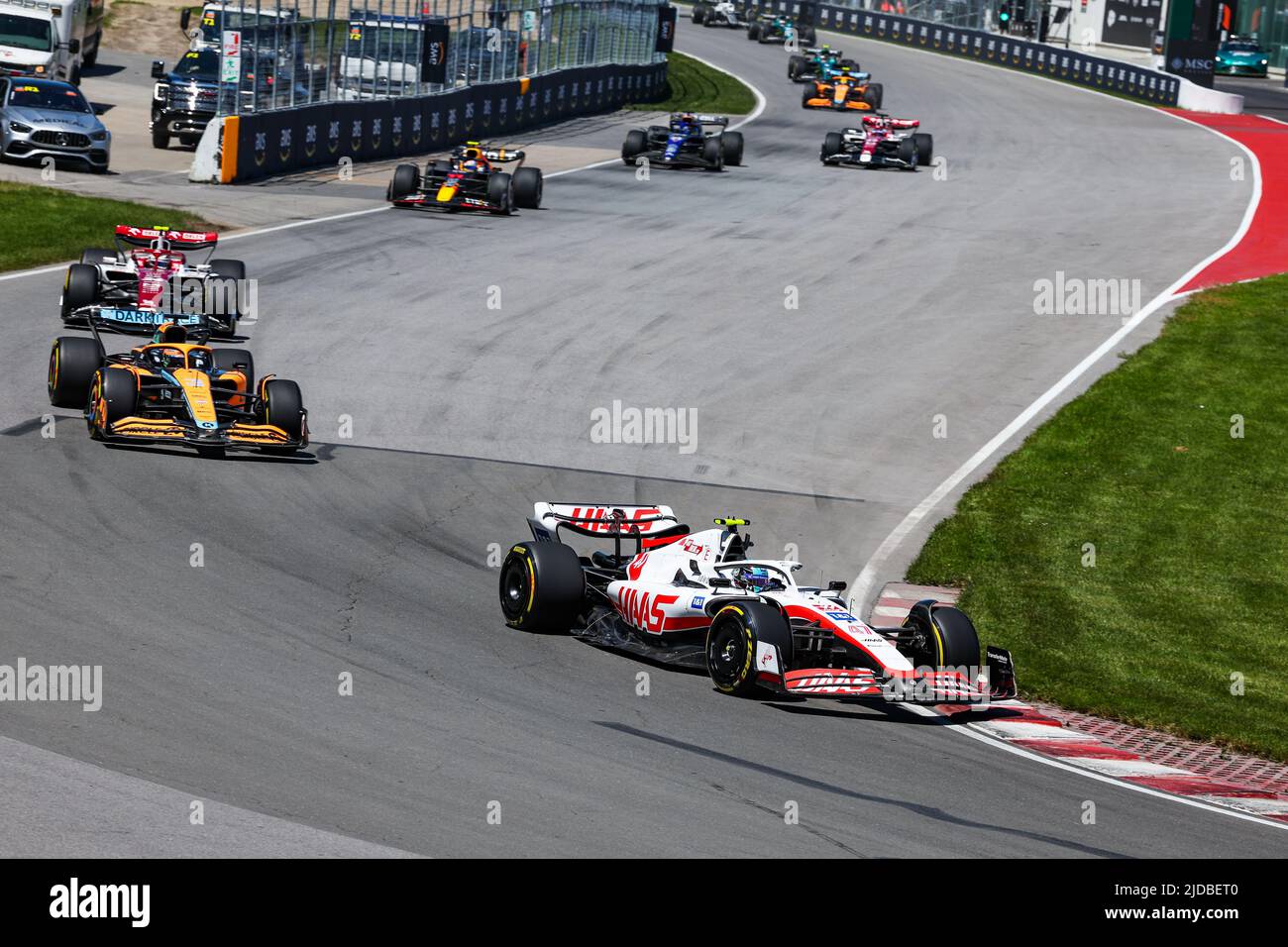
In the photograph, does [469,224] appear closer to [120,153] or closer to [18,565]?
[120,153]

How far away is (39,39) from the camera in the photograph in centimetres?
4522

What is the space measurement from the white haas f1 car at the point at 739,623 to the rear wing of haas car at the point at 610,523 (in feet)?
0.13

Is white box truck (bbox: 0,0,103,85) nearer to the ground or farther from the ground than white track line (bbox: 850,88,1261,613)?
farther from the ground

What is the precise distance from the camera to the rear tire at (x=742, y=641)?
497 inches

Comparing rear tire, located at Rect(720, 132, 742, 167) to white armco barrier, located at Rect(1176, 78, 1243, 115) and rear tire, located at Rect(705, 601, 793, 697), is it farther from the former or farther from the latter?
rear tire, located at Rect(705, 601, 793, 697)

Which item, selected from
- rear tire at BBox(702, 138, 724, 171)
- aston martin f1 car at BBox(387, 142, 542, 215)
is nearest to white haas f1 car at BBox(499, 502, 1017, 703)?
aston martin f1 car at BBox(387, 142, 542, 215)

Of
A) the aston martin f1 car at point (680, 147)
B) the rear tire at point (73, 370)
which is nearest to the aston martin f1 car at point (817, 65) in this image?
the aston martin f1 car at point (680, 147)

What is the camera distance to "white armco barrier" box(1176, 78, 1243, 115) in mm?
65062

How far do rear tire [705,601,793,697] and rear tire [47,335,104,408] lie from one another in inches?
327

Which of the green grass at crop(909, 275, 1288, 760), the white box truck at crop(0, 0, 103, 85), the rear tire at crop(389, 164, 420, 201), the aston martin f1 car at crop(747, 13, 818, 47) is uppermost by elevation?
the aston martin f1 car at crop(747, 13, 818, 47)

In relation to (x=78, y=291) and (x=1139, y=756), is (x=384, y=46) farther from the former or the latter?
(x=1139, y=756)

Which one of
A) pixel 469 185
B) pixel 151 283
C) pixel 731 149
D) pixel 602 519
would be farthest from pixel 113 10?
pixel 602 519
